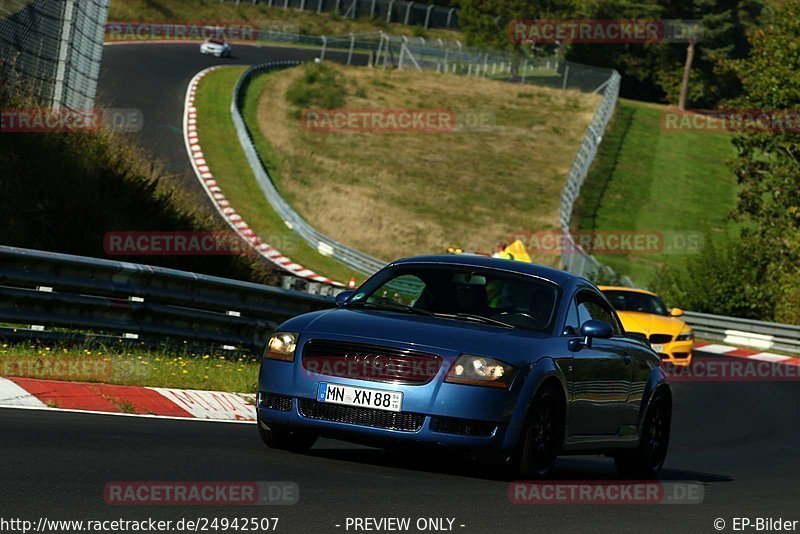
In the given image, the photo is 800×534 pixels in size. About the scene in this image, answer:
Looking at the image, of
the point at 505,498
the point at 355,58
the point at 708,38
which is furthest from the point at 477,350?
the point at 708,38

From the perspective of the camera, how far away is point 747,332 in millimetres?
34344

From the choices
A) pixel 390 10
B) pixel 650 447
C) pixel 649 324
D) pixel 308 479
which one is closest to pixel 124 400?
pixel 308 479

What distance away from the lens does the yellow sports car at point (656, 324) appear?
935 inches

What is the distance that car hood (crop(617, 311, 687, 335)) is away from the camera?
23.6 m

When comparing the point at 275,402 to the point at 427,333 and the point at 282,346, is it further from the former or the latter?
the point at 427,333

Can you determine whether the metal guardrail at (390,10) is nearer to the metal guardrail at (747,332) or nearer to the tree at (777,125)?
the tree at (777,125)

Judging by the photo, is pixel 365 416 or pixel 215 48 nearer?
pixel 365 416

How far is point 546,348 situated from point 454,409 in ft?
3.17

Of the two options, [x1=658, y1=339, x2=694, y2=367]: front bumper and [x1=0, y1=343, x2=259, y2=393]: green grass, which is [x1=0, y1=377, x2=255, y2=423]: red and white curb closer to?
[x1=0, y1=343, x2=259, y2=393]: green grass

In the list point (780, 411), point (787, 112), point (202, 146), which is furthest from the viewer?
point (202, 146)

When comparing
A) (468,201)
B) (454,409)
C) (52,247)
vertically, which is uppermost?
(454,409)

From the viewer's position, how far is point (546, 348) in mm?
9320

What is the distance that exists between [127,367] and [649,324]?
13324mm

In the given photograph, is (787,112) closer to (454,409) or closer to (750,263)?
(750,263)
